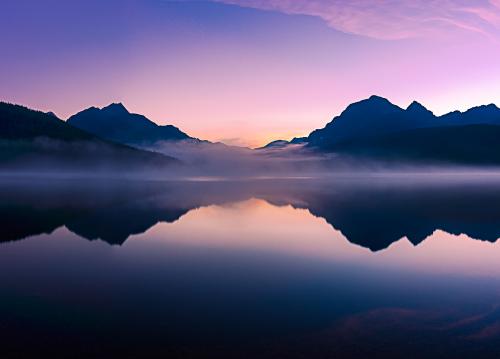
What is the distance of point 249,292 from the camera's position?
18.4m

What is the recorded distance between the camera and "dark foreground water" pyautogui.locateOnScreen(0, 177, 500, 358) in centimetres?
1280

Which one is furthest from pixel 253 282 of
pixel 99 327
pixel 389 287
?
→ pixel 99 327

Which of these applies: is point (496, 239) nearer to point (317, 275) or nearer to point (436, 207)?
point (317, 275)

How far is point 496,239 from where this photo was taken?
32.4 m

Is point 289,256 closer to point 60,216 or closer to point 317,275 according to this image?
point 317,275

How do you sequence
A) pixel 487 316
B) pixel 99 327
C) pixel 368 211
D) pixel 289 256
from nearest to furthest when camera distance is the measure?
1. pixel 99 327
2. pixel 487 316
3. pixel 289 256
4. pixel 368 211

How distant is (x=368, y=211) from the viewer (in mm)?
51906

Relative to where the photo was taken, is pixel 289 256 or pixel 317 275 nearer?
pixel 317 275

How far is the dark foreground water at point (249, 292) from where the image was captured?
42.0 ft

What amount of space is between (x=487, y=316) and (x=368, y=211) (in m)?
37.0

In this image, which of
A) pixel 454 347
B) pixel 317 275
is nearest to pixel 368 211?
pixel 317 275

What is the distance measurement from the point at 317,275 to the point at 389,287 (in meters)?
3.88

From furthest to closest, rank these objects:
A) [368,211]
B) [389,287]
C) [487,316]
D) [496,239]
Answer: [368,211], [496,239], [389,287], [487,316]

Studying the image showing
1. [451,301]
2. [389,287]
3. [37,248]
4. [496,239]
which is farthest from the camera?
[496,239]
